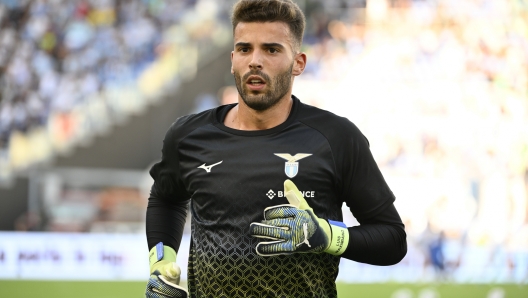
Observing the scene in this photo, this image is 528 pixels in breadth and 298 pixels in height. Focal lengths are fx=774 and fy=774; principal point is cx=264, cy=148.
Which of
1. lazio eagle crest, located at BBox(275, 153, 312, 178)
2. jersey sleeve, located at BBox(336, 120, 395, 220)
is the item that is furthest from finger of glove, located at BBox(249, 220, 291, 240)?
jersey sleeve, located at BBox(336, 120, 395, 220)

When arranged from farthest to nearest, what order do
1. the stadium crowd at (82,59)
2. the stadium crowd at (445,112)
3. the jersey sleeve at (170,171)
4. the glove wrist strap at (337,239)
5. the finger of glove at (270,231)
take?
the stadium crowd at (82,59) → the stadium crowd at (445,112) → the jersey sleeve at (170,171) → the glove wrist strap at (337,239) → the finger of glove at (270,231)

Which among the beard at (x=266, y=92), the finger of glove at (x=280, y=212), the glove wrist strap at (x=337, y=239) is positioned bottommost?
the glove wrist strap at (x=337, y=239)

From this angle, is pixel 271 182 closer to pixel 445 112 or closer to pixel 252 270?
pixel 252 270

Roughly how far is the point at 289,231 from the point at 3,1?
1172 cm

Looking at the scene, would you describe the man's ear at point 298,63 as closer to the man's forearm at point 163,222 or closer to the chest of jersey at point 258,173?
the chest of jersey at point 258,173

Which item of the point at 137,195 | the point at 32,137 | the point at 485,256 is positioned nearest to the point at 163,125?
the point at 137,195

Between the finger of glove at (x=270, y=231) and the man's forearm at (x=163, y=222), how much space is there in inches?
32.7

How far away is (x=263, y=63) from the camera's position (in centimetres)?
308

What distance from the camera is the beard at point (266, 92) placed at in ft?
10.2

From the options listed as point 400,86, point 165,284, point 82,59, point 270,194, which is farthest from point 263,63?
point 82,59

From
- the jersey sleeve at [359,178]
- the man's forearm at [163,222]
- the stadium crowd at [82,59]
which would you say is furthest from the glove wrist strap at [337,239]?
the stadium crowd at [82,59]

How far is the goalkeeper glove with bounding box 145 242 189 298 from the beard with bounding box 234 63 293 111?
2.50 ft

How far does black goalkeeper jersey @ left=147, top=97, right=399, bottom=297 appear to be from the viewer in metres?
2.98

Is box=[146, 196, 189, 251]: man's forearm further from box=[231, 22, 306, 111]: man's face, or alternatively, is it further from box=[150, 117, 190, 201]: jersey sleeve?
box=[231, 22, 306, 111]: man's face
